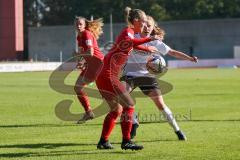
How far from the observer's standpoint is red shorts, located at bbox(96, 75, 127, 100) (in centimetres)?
991

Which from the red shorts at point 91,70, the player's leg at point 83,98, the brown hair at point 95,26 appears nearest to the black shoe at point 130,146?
the brown hair at point 95,26

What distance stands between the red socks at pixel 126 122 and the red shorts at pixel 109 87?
0.28 metres

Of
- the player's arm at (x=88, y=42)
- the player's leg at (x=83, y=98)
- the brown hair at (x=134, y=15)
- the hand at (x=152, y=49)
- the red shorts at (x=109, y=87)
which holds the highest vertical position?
the brown hair at (x=134, y=15)

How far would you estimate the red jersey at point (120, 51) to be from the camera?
973cm

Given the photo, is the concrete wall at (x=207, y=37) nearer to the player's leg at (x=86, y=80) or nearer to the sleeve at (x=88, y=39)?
the player's leg at (x=86, y=80)

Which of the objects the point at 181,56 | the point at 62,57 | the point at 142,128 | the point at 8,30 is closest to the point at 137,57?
the point at 181,56

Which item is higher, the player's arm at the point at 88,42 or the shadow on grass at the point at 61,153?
the player's arm at the point at 88,42

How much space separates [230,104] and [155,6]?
75224 millimetres

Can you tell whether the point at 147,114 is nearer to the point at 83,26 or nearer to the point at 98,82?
the point at 83,26

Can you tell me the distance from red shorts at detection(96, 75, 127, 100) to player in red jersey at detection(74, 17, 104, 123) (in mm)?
3466

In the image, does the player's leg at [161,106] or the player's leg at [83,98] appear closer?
the player's leg at [161,106]

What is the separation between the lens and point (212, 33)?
266 feet

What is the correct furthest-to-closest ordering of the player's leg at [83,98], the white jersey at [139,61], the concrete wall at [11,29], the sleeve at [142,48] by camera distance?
the concrete wall at [11,29] → the player's leg at [83,98] → the white jersey at [139,61] → the sleeve at [142,48]

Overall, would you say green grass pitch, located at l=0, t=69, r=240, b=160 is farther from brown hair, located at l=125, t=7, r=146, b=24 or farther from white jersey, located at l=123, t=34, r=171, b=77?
brown hair, located at l=125, t=7, r=146, b=24
